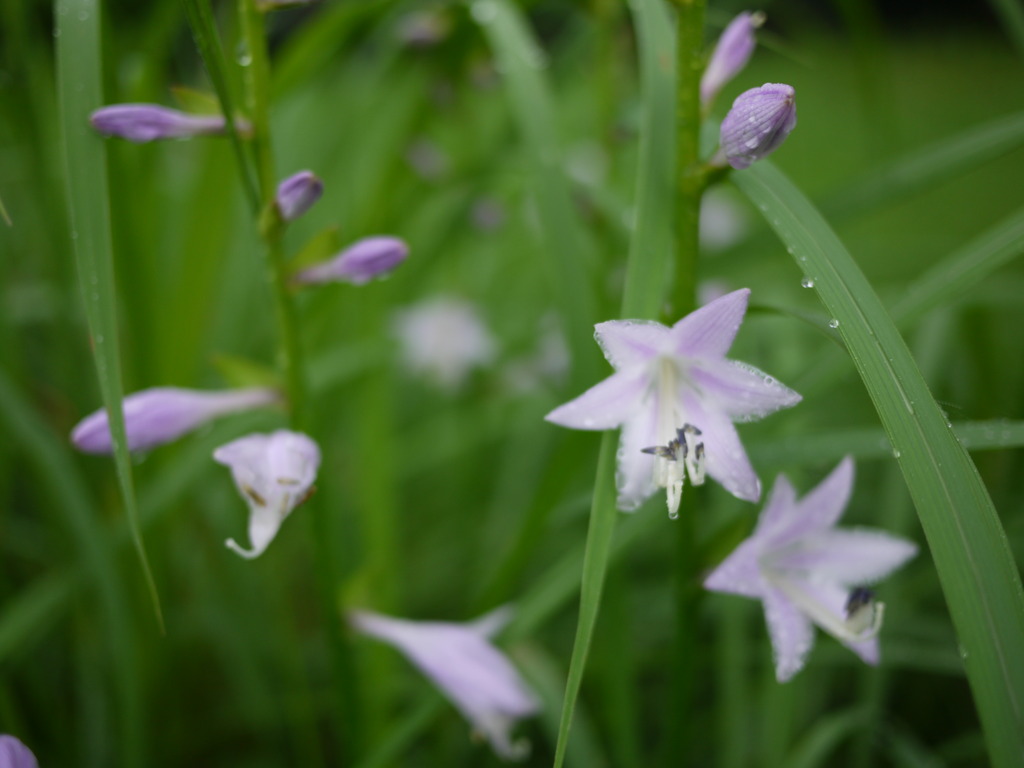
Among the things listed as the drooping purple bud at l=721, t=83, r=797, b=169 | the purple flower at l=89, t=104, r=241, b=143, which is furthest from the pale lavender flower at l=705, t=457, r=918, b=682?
the purple flower at l=89, t=104, r=241, b=143

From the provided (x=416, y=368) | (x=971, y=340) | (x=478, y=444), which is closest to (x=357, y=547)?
(x=478, y=444)

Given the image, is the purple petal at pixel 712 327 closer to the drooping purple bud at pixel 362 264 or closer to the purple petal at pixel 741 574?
the purple petal at pixel 741 574

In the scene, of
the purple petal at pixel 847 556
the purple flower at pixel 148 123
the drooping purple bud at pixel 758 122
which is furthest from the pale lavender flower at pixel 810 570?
the purple flower at pixel 148 123

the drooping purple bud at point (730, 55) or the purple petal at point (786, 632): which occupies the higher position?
the drooping purple bud at point (730, 55)

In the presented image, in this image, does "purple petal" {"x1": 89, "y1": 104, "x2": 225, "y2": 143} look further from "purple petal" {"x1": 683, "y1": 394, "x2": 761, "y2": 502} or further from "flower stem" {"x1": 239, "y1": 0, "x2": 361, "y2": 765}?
"purple petal" {"x1": 683, "y1": 394, "x2": 761, "y2": 502}

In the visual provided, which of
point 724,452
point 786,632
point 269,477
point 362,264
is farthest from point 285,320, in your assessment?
point 786,632

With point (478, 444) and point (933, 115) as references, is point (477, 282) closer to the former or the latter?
point (478, 444)
